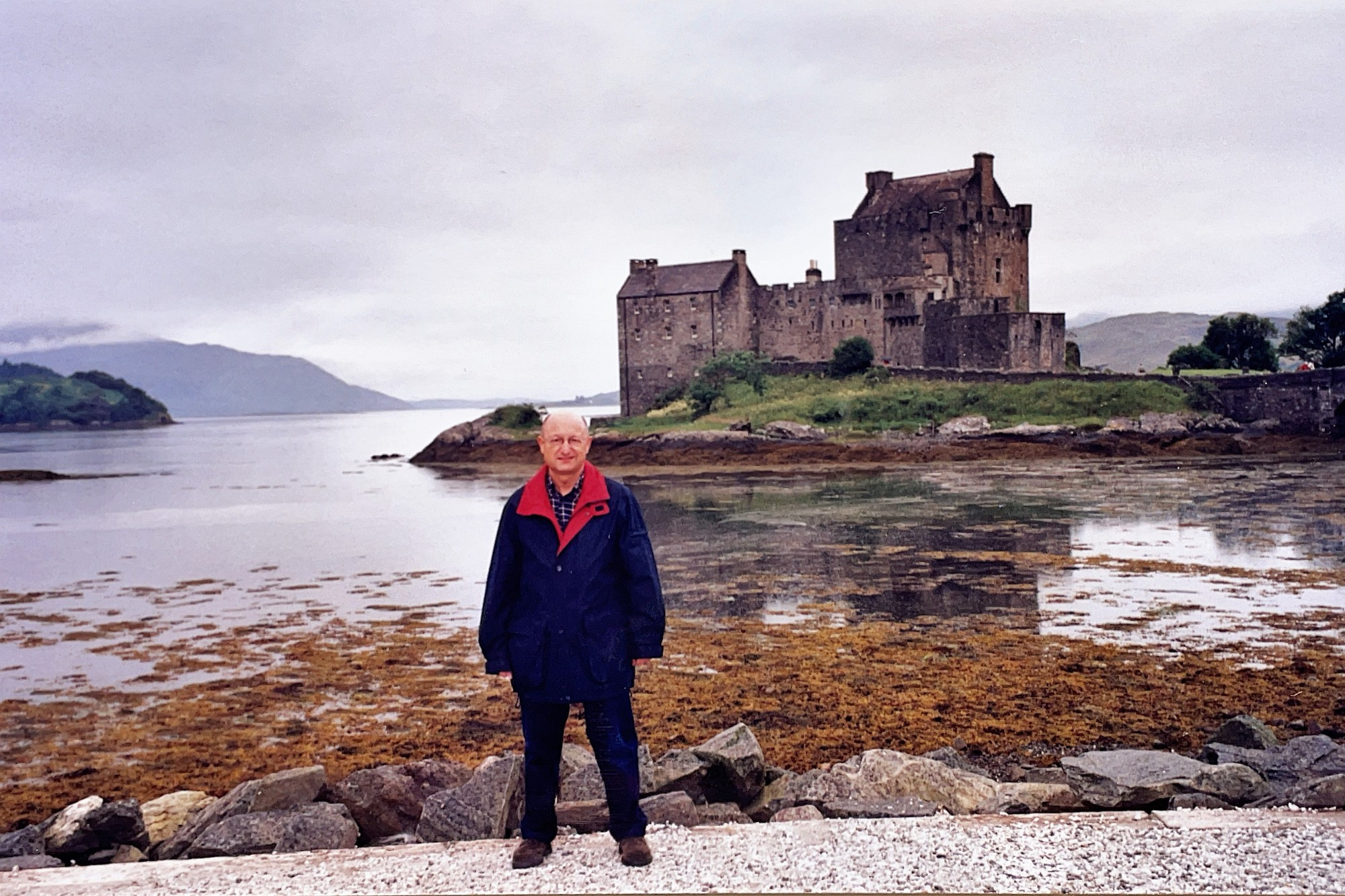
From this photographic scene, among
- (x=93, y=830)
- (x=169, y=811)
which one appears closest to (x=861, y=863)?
(x=93, y=830)

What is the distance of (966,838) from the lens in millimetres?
5285

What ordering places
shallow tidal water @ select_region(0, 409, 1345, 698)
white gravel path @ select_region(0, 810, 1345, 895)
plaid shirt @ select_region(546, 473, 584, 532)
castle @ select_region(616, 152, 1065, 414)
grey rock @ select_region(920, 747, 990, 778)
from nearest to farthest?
white gravel path @ select_region(0, 810, 1345, 895) < plaid shirt @ select_region(546, 473, 584, 532) < grey rock @ select_region(920, 747, 990, 778) < shallow tidal water @ select_region(0, 409, 1345, 698) < castle @ select_region(616, 152, 1065, 414)

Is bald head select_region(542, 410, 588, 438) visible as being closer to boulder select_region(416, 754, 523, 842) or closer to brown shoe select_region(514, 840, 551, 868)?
brown shoe select_region(514, 840, 551, 868)

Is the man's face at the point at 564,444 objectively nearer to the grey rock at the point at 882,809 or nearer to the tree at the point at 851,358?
the grey rock at the point at 882,809

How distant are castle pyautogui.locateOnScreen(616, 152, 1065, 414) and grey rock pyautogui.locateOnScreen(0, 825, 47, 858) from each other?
51.3 meters

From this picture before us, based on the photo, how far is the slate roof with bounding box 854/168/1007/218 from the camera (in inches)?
2329

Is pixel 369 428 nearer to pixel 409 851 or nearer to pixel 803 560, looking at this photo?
pixel 803 560

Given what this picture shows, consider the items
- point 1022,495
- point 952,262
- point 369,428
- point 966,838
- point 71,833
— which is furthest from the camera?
point 369,428

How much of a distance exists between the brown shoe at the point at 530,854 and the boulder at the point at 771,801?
2026 millimetres

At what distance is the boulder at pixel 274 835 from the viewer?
621cm

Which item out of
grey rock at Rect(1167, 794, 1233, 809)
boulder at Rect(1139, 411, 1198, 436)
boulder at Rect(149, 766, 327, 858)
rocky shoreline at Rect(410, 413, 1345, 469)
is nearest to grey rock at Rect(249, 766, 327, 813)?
boulder at Rect(149, 766, 327, 858)

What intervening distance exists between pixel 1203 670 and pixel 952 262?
4992 cm

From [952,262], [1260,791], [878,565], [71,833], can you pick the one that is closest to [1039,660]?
[1260,791]

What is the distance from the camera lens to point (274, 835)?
20.5 feet
